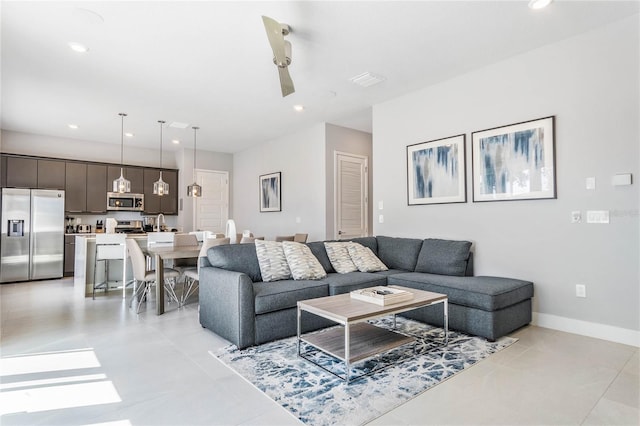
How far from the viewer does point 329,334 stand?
277 cm

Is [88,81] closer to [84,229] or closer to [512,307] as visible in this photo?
[84,229]

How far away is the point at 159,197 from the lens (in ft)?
26.6

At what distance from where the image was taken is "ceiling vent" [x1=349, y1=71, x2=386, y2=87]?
4.08 m

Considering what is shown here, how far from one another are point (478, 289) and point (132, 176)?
7.49m

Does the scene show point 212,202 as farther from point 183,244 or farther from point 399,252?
point 399,252

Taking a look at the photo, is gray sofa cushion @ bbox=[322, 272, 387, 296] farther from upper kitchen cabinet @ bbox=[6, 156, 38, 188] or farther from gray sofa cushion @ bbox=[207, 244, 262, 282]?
upper kitchen cabinet @ bbox=[6, 156, 38, 188]

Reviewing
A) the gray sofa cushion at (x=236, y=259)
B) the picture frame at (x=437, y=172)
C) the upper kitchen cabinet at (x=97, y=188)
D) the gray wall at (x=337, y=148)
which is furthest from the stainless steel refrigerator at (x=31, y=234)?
the picture frame at (x=437, y=172)

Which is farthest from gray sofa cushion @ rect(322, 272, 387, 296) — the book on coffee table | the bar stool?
the bar stool

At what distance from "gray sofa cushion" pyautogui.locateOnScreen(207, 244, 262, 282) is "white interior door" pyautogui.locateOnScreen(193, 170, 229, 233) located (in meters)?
5.10

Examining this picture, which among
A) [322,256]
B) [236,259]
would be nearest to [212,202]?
[322,256]

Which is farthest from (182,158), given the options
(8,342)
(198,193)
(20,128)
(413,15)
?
(413,15)

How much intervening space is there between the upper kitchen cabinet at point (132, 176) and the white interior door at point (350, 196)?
4731mm

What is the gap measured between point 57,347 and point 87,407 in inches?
52.5

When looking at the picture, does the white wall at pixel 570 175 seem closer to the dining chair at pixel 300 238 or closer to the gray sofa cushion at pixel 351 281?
the gray sofa cushion at pixel 351 281
